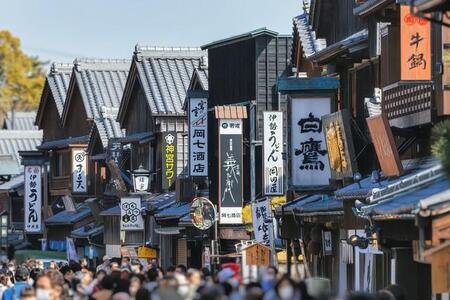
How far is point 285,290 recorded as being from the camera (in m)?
14.7

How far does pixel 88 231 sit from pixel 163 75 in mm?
8276

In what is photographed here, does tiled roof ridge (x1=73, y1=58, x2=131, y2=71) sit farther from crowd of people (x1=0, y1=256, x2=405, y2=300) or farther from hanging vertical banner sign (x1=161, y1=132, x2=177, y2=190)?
crowd of people (x1=0, y1=256, x2=405, y2=300)

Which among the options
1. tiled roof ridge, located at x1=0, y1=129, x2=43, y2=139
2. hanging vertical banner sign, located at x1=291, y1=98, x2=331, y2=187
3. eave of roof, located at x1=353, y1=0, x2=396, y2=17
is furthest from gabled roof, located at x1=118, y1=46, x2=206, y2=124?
eave of roof, located at x1=353, y1=0, x2=396, y2=17

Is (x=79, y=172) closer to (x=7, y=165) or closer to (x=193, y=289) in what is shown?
(x=7, y=165)

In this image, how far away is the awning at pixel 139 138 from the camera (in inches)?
2152

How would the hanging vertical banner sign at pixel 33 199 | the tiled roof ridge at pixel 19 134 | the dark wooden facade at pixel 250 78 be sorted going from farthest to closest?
the tiled roof ridge at pixel 19 134
the hanging vertical banner sign at pixel 33 199
the dark wooden facade at pixel 250 78

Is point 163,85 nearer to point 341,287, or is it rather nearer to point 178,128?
point 178,128

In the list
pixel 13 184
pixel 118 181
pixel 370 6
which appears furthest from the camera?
pixel 13 184

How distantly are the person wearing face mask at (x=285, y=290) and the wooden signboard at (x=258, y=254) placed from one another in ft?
61.0

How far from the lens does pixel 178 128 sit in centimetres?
5328

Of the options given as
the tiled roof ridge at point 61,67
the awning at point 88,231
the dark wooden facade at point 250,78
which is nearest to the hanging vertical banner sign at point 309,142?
the dark wooden facade at point 250,78

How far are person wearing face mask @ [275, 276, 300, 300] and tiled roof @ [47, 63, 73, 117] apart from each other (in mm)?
53946

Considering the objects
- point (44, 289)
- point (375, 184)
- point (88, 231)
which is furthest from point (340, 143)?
point (88, 231)

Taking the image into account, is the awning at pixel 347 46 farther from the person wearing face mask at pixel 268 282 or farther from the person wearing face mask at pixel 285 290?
the person wearing face mask at pixel 285 290
